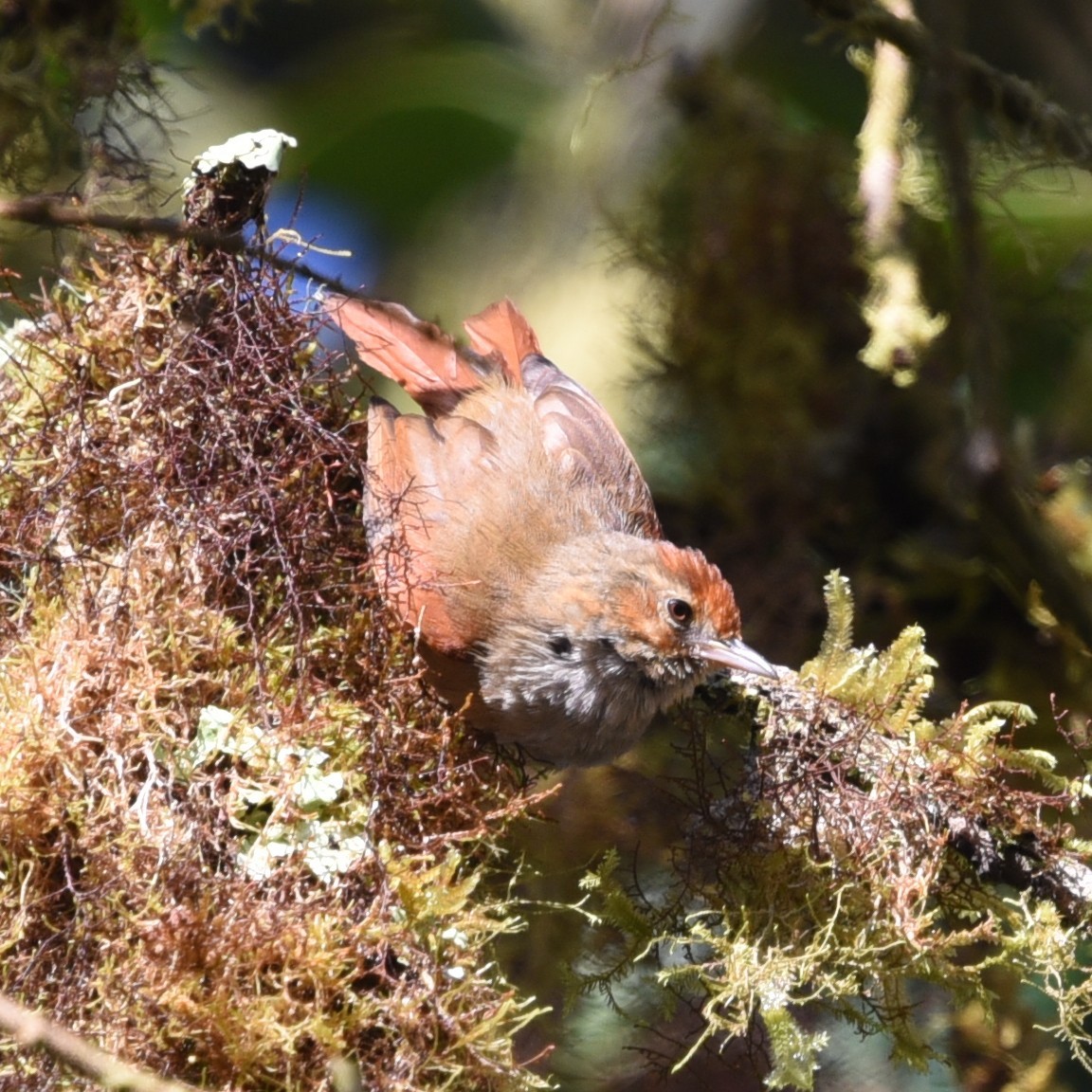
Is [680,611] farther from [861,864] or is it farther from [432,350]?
[432,350]

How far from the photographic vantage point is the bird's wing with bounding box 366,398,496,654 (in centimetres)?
247

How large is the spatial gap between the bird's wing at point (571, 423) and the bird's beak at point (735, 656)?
47cm

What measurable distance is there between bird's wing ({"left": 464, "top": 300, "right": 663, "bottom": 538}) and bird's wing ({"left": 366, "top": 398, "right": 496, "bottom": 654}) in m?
0.17

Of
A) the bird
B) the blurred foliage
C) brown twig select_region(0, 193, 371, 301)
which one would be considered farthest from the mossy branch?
brown twig select_region(0, 193, 371, 301)

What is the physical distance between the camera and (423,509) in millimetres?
2705

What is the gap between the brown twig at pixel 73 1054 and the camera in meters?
1.49

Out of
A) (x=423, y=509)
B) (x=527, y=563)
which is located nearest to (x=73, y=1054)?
(x=423, y=509)

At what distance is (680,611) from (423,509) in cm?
53

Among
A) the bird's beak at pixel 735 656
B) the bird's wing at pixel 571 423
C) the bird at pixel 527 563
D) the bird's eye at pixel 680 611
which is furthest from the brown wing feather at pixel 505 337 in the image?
the bird's beak at pixel 735 656

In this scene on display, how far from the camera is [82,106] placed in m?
2.91

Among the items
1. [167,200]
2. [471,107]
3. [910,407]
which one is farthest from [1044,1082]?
[471,107]

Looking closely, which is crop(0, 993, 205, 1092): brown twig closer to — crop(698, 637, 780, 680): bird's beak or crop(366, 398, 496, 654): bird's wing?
crop(366, 398, 496, 654): bird's wing

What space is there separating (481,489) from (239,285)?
65 centimetres

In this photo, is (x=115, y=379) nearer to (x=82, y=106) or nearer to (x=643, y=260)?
(x=82, y=106)
